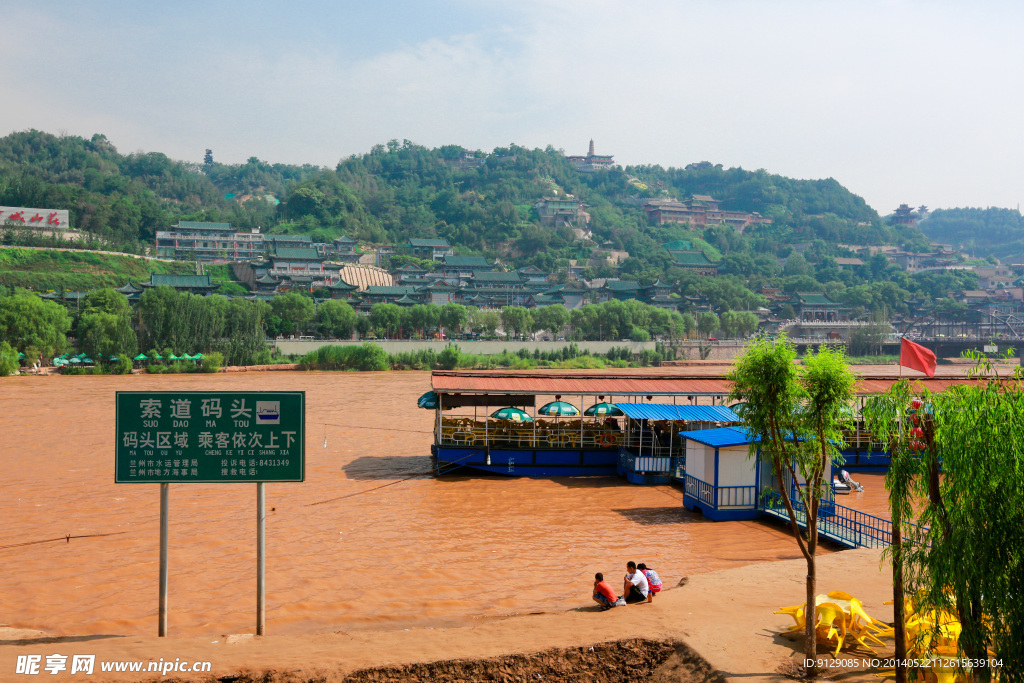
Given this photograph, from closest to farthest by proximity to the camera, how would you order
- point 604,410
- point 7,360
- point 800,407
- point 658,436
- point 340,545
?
1. point 800,407
2. point 340,545
3. point 658,436
4. point 604,410
5. point 7,360

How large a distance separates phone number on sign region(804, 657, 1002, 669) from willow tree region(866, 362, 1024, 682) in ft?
0.24

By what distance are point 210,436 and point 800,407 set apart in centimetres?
746

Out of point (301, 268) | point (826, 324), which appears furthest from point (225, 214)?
point (826, 324)

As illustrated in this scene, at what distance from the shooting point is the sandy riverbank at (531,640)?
8.16m

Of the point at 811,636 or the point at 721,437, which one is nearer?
the point at 811,636

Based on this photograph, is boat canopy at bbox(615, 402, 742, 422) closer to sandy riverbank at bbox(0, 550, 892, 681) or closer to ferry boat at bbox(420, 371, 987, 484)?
ferry boat at bbox(420, 371, 987, 484)

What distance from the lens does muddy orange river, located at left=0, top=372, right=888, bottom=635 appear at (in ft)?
38.1

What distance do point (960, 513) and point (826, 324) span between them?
376 ft

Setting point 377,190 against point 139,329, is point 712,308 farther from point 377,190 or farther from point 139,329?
point 377,190

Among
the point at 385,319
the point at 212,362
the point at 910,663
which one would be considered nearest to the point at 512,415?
the point at 910,663

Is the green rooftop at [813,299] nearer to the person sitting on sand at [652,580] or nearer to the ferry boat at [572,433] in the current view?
the ferry boat at [572,433]

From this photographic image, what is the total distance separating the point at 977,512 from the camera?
20.6 ft

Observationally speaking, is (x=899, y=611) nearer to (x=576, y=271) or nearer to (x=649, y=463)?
(x=649, y=463)

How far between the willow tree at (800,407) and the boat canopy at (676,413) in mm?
11289
